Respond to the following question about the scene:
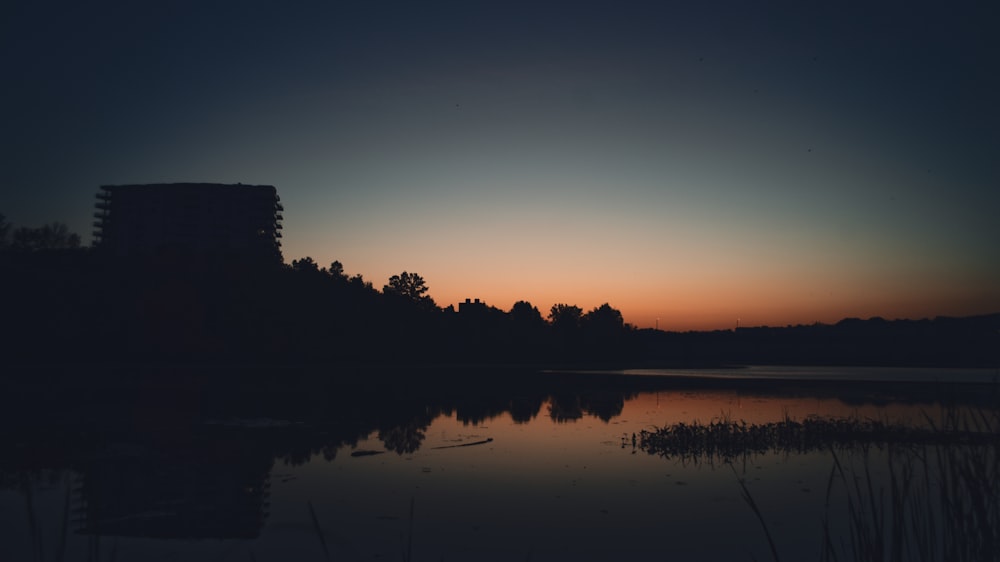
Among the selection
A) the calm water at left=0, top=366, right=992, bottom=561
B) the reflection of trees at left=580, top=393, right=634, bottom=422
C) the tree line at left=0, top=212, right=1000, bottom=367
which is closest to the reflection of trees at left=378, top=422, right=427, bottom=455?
the calm water at left=0, top=366, right=992, bottom=561

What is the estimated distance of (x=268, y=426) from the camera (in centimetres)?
3147

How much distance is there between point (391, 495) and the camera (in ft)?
61.9

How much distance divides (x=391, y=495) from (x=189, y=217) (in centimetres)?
19043

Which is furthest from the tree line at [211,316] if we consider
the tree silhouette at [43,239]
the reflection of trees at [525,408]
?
the reflection of trees at [525,408]

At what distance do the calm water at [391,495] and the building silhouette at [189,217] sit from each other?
16904cm

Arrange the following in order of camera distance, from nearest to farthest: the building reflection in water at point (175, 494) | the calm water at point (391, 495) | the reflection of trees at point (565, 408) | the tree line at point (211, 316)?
the calm water at point (391, 495), the building reflection in water at point (175, 494), the reflection of trees at point (565, 408), the tree line at point (211, 316)

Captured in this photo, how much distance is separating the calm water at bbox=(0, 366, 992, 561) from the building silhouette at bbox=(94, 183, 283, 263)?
16904 cm

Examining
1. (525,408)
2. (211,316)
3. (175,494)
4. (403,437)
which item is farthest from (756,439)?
(211,316)

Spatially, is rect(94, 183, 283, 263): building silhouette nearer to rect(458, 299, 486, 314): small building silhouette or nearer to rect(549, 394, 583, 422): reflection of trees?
rect(458, 299, 486, 314): small building silhouette

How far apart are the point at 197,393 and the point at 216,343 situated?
6440 cm

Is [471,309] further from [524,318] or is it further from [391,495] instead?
[391,495]

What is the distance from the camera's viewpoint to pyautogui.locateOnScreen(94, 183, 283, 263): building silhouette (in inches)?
7343

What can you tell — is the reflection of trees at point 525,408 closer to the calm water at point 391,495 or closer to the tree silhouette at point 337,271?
the calm water at point 391,495

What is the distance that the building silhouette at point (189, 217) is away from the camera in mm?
186500
